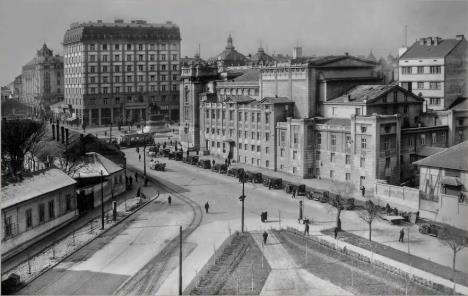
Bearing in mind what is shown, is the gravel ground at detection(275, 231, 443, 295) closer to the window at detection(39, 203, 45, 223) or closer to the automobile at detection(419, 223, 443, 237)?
the automobile at detection(419, 223, 443, 237)

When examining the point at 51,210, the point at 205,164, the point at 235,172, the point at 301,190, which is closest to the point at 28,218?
the point at 51,210

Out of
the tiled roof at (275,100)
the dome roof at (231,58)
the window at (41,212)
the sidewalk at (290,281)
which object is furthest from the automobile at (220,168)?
the dome roof at (231,58)

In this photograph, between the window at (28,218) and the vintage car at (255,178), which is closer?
the window at (28,218)

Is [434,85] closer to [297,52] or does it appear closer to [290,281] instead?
[297,52]

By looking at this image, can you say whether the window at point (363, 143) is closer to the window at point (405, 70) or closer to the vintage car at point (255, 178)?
the vintage car at point (255, 178)

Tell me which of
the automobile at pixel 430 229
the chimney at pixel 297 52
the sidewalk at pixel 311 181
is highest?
the chimney at pixel 297 52

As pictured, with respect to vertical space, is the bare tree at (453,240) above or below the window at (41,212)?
below

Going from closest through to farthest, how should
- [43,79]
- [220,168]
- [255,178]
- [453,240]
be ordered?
[453,240] < [255,178] < [220,168] < [43,79]
